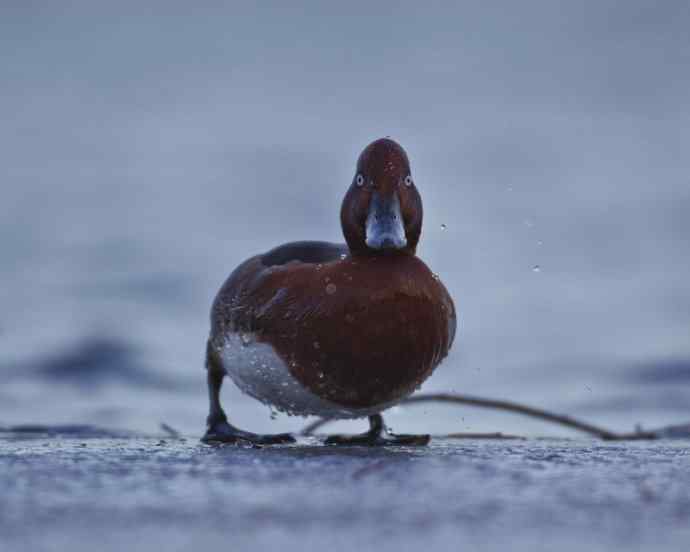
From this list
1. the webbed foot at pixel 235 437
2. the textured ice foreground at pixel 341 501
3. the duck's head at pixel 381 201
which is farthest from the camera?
the webbed foot at pixel 235 437

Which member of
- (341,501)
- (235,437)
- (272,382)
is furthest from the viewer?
(235,437)

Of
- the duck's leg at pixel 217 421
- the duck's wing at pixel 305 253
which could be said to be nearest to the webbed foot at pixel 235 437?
the duck's leg at pixel 217 421

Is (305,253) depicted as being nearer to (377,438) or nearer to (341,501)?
(377,438)

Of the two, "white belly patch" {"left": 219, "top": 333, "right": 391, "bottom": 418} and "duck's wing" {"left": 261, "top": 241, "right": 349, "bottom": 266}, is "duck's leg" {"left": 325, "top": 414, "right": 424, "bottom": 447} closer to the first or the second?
"white belly patch" {"left": 219, "top": 333, "right": 391, "bottom": 418}

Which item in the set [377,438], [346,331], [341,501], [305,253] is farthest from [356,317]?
[341,501]

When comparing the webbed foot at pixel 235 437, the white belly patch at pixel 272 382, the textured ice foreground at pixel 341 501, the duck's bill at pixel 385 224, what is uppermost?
the duck's bill at pixel 385 224

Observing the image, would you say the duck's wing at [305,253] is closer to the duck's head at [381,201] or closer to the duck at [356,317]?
the duck at [356,317]

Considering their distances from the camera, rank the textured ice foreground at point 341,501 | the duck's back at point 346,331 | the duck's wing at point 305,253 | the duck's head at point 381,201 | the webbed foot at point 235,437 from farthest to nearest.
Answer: the duck's wing at point 305,253
the webbed foot at point 235,437
the duck's head at point 381,201
the duck's back at point 346,331
the textured ice foreground at point 341,501
